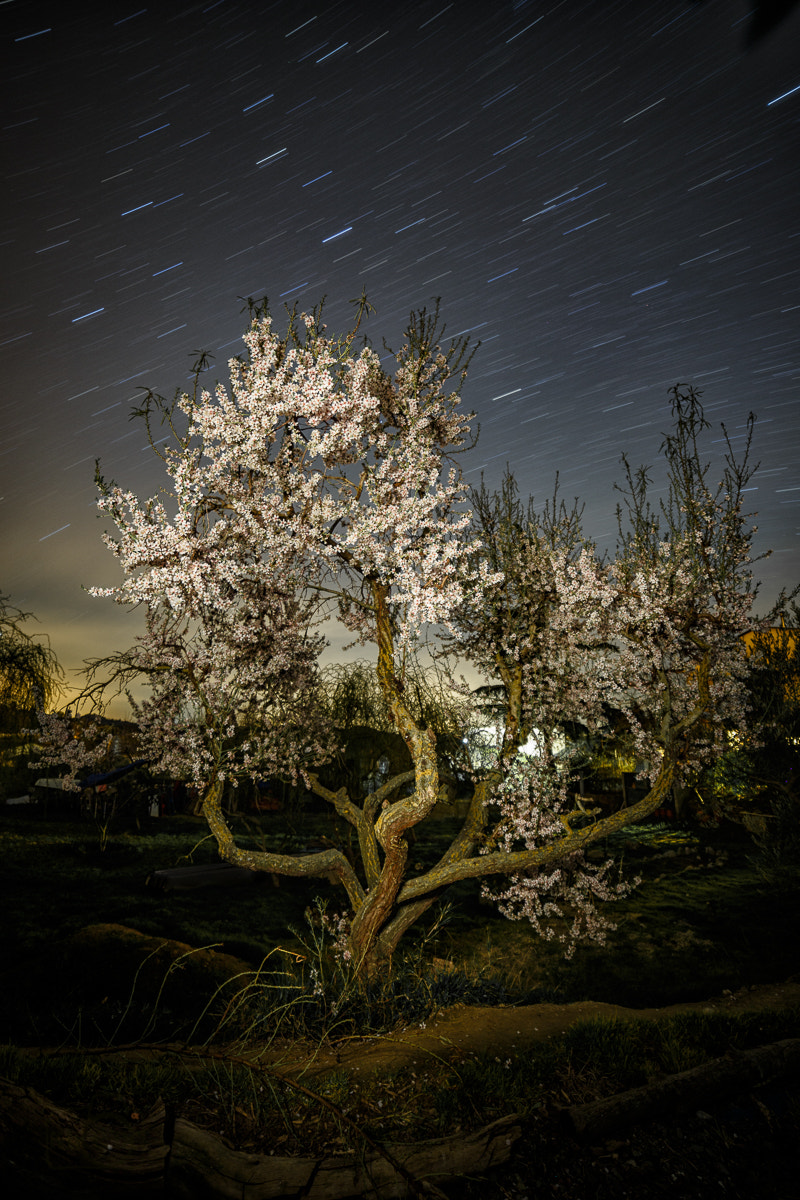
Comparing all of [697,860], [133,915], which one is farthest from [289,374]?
[697,860]

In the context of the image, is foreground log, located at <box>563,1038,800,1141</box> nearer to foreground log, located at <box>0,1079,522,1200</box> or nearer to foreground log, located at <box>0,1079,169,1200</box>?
foreground log, located at <box>0,1079,522,1200</box>

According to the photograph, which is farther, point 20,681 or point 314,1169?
point 20,681

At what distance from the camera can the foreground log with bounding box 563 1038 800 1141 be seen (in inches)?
157

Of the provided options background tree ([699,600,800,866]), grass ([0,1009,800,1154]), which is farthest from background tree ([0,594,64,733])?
background tree ([699,600,800,866])

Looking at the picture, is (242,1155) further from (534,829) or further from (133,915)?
(133,915)

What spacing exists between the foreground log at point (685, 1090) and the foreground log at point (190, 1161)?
0.63 meters

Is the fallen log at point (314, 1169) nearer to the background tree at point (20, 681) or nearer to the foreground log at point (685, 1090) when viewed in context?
the foreground log at point (685, 1090)

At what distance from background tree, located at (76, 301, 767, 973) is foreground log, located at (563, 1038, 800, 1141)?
3.90 m

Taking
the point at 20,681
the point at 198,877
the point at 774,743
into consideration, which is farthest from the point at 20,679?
the point at 774,743

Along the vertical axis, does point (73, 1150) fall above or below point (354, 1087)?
above

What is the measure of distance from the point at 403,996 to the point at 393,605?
17.8 feet

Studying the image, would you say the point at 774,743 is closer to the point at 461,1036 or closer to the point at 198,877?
the point at 461,1036

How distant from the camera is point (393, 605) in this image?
9711 millimetres

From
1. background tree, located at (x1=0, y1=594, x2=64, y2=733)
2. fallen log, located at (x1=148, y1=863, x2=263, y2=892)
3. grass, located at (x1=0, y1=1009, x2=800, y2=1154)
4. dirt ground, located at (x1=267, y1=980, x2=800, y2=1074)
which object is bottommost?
fallen log, located at (x1=148, y1=863, x2=263, y2=892)
